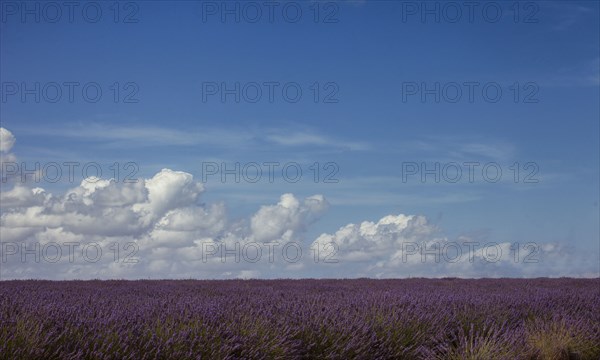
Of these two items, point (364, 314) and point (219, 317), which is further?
point (364, 314)

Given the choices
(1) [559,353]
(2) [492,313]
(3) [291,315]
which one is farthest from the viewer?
(2) [492,313]

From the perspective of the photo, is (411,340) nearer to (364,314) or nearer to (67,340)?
(364,314)

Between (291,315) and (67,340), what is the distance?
2.08 meters

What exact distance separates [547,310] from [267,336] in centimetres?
496

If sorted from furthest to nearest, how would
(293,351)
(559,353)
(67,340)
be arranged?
(559,353)
(293,351)
(67,340)

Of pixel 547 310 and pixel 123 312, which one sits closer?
pixel 123 312

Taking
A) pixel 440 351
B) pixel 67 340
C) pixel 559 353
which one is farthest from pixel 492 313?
pixel 67 340

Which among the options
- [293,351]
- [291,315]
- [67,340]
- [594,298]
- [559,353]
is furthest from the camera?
[594,298]

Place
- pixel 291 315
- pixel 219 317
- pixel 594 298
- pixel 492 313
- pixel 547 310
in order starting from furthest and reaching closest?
pixel 594 298 → pixel 547 310 → pixel 492 313 → pixel 291 315 → pixel 219 317

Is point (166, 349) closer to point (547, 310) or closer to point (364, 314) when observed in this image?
point (364, 314)

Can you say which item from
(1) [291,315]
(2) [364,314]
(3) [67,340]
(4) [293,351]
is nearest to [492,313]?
(2) [364,314]

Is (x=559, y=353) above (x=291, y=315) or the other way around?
the other way around

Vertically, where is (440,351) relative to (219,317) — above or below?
below

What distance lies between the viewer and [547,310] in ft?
28.5
